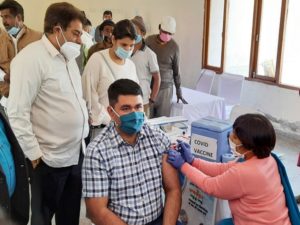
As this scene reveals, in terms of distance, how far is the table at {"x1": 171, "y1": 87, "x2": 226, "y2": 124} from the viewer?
12.0ft

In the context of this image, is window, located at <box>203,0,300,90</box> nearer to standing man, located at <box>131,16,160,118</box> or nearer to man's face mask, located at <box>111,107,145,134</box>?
standing man, located at <box>131,16,160,118</box>

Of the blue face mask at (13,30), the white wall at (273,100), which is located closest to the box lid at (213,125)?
the blue face mask at (13,30)

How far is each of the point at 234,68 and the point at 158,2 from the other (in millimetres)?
2072

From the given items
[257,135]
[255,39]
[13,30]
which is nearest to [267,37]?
[255,39]

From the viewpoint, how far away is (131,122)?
1569mm

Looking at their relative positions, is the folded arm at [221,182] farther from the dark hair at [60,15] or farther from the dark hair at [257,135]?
the dark hair at [60,15]

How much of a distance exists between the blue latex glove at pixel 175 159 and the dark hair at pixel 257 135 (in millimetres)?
302

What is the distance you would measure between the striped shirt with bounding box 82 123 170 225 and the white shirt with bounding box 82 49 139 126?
0.72 meters

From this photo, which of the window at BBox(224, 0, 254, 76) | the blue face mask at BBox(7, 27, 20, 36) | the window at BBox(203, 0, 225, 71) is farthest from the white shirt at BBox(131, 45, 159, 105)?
the window at BBox(203, 0, 225, 71)

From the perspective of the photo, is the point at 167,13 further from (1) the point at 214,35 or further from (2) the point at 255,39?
(2) the point at 255,39

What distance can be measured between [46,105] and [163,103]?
6.52ft

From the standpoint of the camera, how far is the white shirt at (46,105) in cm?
160

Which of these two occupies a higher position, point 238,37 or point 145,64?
point 238,37

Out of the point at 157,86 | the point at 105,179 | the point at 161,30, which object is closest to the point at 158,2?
the point at 161,30
